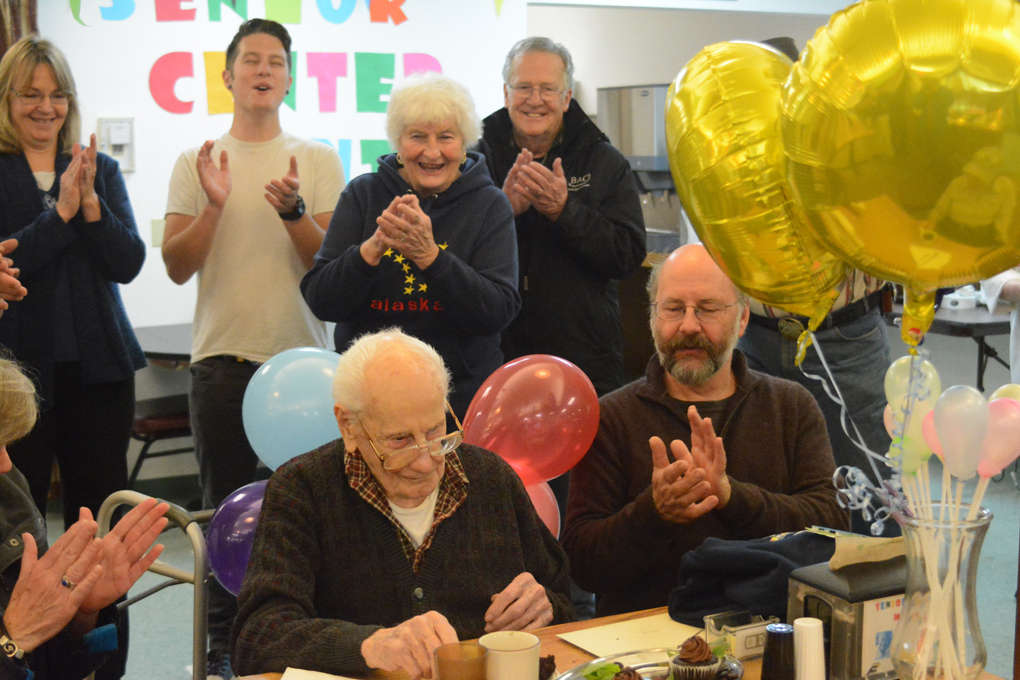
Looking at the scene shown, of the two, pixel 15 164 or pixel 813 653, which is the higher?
pixel 15 164

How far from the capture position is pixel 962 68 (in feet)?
3.12

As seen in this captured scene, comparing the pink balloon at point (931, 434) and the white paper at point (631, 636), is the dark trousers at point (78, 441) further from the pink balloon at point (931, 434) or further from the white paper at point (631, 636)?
the pink balloon at point (931, 434)

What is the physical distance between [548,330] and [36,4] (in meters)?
2.67

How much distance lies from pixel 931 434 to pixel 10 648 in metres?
1.29

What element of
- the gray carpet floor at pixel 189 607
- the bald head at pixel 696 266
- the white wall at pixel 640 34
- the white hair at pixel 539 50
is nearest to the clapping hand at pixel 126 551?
the bald head at pixel 696 266

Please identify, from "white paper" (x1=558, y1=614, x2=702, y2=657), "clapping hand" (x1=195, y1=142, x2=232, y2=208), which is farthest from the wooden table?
"clapping hand" (x1=195, y1=142, x2=232, y2=208)

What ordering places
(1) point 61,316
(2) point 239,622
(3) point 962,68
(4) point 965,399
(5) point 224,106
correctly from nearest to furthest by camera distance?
(3) point 962,68, (4) point 965,399, (2) point 239,622, (1) point 61,316, (5) point 224,106

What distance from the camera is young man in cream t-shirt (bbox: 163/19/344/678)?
2.64 m

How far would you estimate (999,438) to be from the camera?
3.85ft

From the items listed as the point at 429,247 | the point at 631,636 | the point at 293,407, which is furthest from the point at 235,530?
the point at 631,636

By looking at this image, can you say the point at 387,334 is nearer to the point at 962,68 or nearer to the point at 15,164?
the point at 962,68

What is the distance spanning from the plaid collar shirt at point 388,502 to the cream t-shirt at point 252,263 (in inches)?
43.7

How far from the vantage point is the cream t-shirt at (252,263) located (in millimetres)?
2668

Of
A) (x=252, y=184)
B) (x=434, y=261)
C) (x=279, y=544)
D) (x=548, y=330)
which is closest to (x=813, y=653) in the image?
(x=279, y=544)
